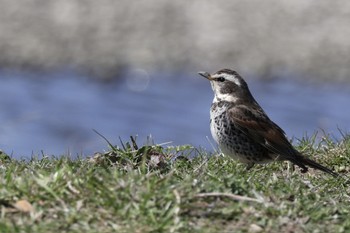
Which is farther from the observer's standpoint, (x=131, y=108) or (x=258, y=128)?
(x=131, y=108)

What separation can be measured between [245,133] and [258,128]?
0.54ft

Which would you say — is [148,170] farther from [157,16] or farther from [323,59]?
[157,16]

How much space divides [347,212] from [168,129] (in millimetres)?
12971

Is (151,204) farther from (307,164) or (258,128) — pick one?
(258,128)

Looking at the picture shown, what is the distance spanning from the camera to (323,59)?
2727 centimetres

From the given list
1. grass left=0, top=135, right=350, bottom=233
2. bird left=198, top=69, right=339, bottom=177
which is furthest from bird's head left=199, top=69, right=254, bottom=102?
grass left=0, top=135, right=350, bottom=233

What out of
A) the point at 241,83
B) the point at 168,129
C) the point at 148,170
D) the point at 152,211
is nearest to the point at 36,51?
the point at 168,129

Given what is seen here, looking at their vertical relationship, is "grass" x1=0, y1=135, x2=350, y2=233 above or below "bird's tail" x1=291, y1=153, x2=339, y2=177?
below

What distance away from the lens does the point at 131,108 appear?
23562 mm

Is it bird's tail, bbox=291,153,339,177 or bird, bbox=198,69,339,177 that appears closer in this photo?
bird's tail, bbox=291,153,339,177

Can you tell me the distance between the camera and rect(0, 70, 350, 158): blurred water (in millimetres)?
20750

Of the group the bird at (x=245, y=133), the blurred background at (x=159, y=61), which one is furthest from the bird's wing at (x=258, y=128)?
the blurred background at (x=159, y=61)

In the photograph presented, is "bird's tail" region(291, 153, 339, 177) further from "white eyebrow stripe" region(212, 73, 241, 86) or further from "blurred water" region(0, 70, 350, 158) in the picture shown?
"blurred water" region(0, 70, 350, 158)

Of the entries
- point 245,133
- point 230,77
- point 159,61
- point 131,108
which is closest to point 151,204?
point 245,133
